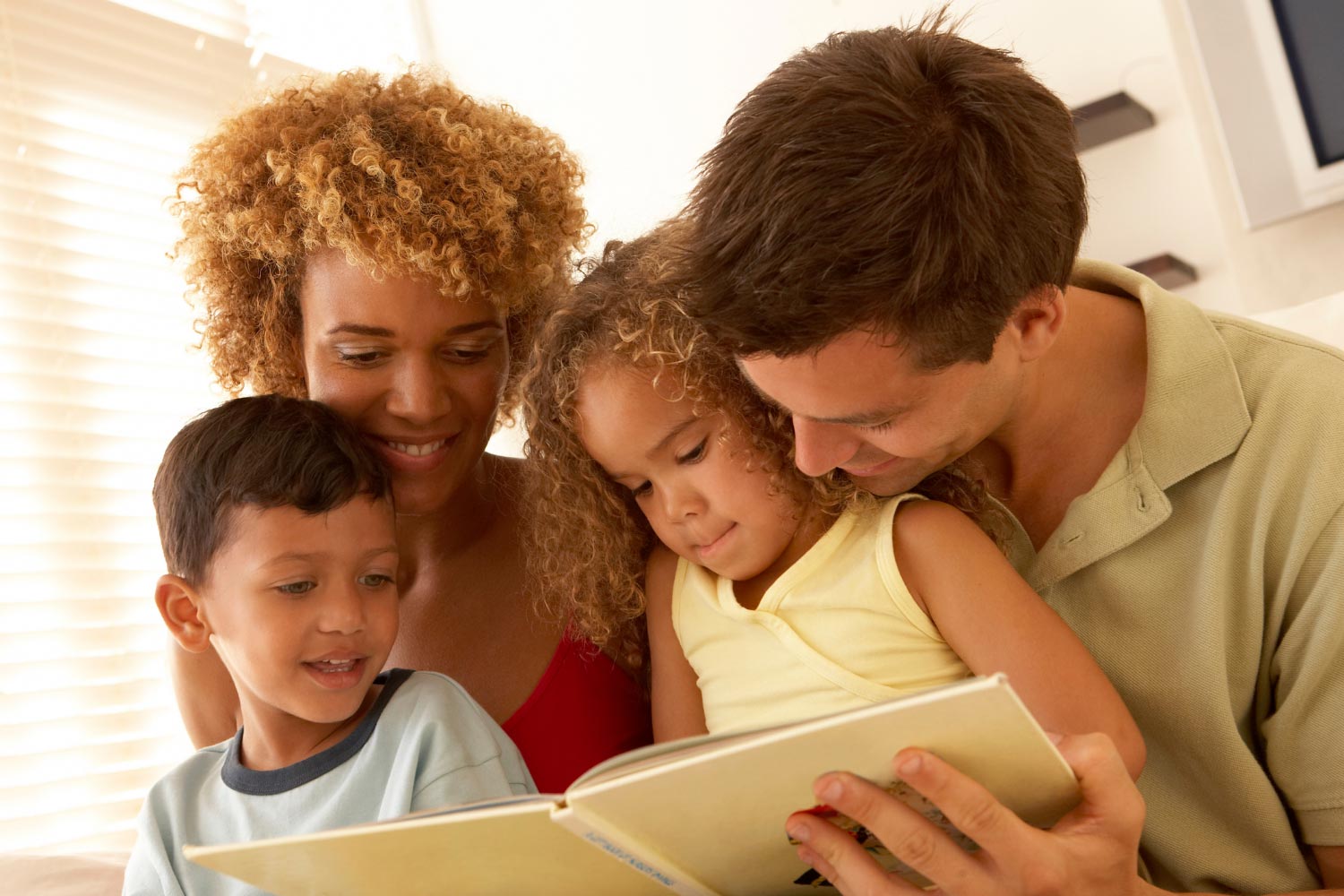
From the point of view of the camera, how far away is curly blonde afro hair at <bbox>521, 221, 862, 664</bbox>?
147 cm

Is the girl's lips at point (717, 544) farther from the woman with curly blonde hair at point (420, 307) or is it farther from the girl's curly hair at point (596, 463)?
the woman with curly blonde hair at point (420, 307)

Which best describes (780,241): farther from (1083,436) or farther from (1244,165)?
(1244,165)

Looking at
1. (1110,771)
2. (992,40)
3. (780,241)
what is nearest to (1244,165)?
(992,40)

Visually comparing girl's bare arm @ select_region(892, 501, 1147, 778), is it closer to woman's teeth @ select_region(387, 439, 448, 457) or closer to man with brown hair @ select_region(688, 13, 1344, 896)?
man with brown hair @ select_region(688, 13, 1344, 896)

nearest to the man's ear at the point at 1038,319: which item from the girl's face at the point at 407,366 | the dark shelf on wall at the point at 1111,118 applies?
the girl's face at the point at 407,366

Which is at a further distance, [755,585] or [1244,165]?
[1244,165]

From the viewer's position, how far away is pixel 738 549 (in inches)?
58.3

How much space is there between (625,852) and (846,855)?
0.17 metres

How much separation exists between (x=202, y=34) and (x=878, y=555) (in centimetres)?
282

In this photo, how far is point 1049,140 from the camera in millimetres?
Result: 1224

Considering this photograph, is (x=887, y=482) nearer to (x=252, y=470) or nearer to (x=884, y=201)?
(x=884, y=201)

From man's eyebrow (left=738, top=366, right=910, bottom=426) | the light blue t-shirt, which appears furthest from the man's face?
the light blue t-shirt

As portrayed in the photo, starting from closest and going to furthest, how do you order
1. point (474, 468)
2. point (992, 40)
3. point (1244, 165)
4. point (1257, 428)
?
1. point (1257, 428)
2. point (474, 468)
3. point (1244, 165)
4. point (992, 40)

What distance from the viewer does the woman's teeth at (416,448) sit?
1.74 m
